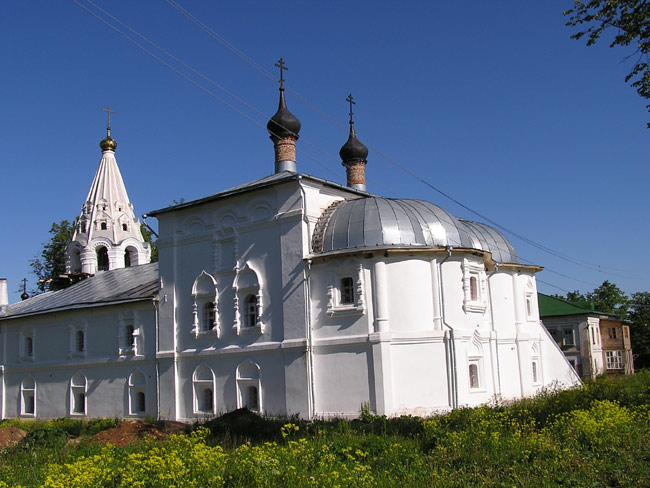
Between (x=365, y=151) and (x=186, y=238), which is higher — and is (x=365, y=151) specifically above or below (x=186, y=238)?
above

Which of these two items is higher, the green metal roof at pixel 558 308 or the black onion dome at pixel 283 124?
the black onion dome at pixel 283 124

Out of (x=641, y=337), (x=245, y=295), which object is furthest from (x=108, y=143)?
(x=641, y=337)

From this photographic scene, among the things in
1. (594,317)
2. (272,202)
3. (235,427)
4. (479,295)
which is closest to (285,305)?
(272,202)

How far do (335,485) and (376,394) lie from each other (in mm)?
9423

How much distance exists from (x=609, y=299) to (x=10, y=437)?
53.2m

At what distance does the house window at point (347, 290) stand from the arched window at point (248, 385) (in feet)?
9.93

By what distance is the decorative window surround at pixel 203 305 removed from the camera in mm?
19078

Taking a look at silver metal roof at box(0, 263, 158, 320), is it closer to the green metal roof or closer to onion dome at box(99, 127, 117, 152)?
onion dome at box(99, 127, 117, 152)

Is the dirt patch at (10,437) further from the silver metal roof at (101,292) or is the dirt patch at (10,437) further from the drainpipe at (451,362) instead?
the drainpipe at (451,362)

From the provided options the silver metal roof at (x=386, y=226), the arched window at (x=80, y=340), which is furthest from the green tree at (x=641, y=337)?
the arched window at (x=80, y=340)

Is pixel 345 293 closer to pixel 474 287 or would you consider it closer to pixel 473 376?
pixel 474 287

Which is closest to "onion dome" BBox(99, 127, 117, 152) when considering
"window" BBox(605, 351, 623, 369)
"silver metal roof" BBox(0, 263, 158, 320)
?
"silver metal roof" BBox(0, 263, 158, 320)

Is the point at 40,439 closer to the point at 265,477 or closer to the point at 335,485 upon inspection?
the point at 265,477

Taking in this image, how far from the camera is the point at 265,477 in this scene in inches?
284
